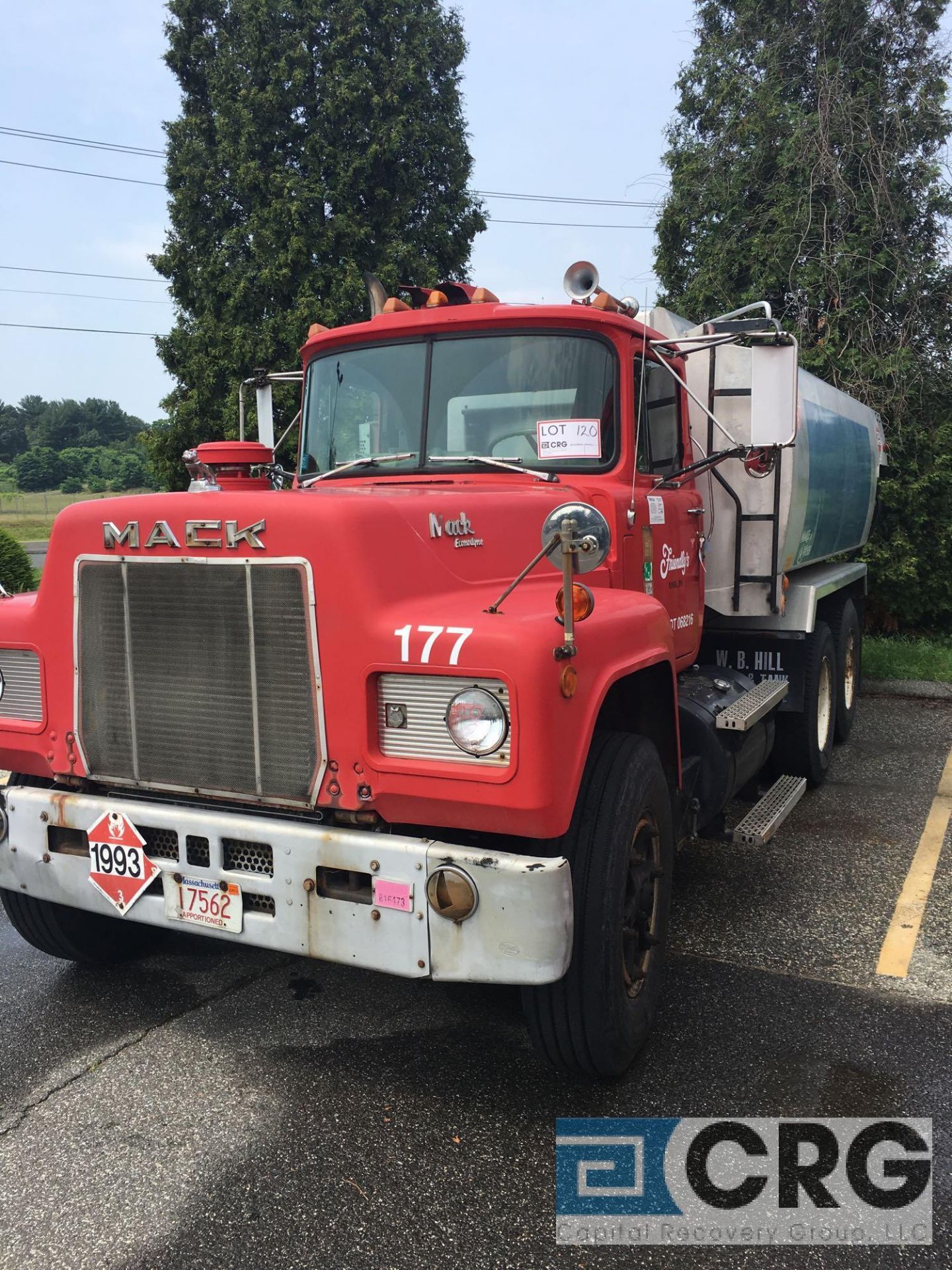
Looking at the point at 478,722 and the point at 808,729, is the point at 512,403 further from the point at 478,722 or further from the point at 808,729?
the point at 808,729

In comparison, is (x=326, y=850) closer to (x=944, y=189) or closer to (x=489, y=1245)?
(x=489, y=1245)

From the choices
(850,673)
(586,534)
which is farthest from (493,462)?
(850,673)

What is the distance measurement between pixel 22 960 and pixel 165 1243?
202cm

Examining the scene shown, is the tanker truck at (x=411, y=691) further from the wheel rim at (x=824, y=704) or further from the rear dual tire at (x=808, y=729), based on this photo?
the wheel rim at (x=824, y=704)

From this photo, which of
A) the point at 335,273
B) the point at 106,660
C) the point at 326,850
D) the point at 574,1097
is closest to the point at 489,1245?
the point at 574,1097

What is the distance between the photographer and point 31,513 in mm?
53812

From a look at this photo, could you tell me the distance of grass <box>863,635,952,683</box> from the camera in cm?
1061

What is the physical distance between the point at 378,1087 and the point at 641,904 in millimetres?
1041

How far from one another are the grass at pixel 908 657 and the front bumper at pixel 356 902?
877 centimetres

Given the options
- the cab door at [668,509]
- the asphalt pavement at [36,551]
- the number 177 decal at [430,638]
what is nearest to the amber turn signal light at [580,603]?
the number 177 decal at [430,638]

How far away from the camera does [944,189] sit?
12352 millimetres

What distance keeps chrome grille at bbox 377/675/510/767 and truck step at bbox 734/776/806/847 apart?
2272 mm

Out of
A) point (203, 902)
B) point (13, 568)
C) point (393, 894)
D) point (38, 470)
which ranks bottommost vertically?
point (203, 902)

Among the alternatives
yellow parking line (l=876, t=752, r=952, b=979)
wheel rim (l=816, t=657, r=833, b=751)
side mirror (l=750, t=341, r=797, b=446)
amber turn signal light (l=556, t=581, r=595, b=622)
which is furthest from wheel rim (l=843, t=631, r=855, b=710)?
amber turn signal light (l=556, t=581, r=595, b=622)
